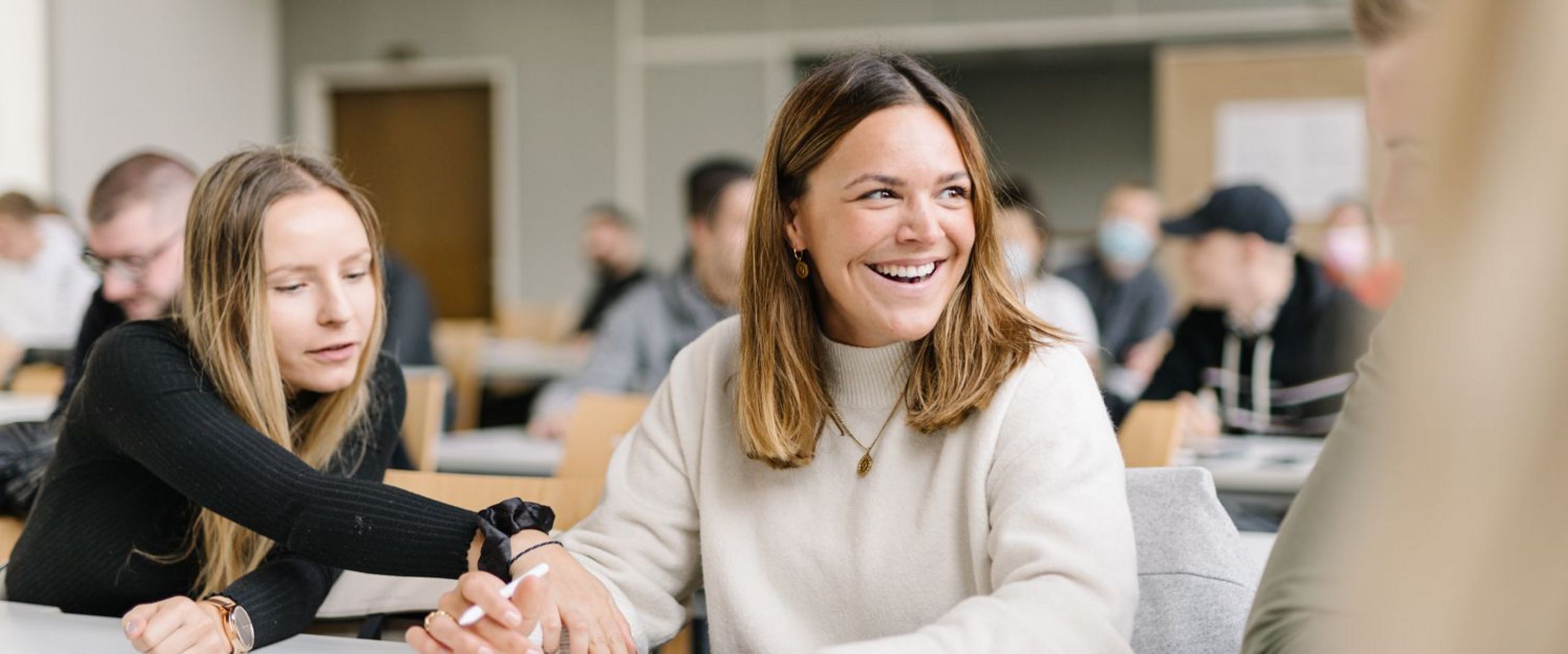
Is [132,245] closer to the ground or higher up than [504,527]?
higher up

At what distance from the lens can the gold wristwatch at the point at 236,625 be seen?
1.38 meters

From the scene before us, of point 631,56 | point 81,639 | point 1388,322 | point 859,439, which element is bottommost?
point 81,639

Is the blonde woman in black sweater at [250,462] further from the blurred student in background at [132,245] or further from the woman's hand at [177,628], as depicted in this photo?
the blurred student in background at [132,245]

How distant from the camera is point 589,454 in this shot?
2.72m

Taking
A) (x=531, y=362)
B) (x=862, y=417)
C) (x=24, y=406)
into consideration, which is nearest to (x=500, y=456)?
(x=24, y=406)

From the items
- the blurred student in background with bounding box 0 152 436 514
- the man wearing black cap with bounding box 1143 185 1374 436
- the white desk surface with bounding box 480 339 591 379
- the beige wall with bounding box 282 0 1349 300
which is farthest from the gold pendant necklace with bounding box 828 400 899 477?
the beige wall with bounding box 282 0 1349 300

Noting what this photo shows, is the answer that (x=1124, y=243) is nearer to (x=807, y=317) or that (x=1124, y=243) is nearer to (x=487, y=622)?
(x=807, y=317)

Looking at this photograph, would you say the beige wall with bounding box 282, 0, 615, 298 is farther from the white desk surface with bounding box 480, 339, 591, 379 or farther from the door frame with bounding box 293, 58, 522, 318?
the white desk surface with bounding box 480, 339, 591, 379

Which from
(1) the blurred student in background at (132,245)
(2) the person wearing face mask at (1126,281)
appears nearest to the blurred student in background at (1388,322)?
(1) the blurred student in background at (132,245)

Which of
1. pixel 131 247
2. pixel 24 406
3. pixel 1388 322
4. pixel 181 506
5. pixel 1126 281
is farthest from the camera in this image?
pixel 1126 281

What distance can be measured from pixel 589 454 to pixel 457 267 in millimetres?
6558

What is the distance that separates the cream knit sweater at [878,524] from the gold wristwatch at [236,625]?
35 centimetres

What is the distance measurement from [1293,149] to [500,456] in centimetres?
549

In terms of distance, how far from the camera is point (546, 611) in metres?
1.29
